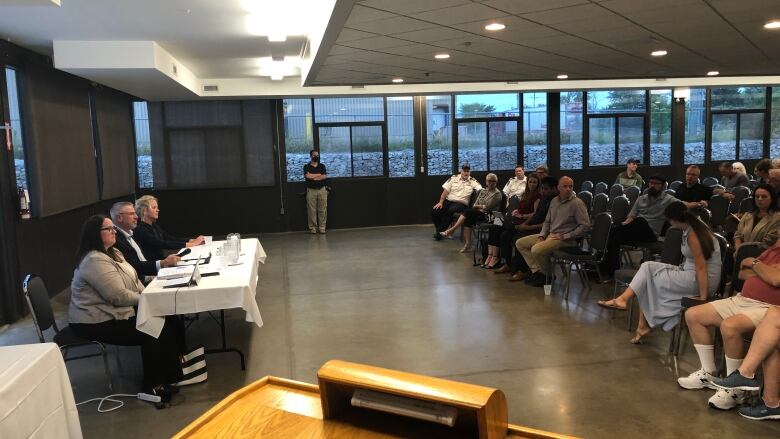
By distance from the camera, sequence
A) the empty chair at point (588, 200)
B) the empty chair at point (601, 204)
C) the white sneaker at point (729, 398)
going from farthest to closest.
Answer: the empty chair at point (588, 200) → the empty chair at point (601, 204) → the white sneaker at point (729, 398)

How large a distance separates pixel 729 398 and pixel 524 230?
13.3 feet

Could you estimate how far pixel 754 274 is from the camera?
13.0 ft

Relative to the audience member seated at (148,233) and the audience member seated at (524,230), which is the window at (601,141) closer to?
the audience member seated at (524,230)

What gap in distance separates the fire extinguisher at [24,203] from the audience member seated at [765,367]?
657 cm

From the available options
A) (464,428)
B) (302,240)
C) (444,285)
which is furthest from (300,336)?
(302,240)

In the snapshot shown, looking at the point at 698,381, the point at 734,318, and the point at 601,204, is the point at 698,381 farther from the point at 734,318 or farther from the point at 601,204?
the point at 601,204

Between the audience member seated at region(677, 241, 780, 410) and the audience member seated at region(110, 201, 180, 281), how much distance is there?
12.7 ft

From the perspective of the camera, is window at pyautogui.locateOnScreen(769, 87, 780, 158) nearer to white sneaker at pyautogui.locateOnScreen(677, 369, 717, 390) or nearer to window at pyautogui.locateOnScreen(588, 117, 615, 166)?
window at pyautogui.locateOnScreen(588, 117, 615, 166)

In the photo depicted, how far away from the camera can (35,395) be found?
2656 mm

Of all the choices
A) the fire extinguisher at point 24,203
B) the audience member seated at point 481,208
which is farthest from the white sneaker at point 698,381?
the fire extinguisher at point 24,203

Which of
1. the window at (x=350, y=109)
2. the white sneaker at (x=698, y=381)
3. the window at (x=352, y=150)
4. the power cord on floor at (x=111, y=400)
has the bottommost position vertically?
the power cord on floor at (x=111, y=400)

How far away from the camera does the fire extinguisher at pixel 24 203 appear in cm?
→ 639

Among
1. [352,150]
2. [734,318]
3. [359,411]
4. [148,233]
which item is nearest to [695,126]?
[352,150]

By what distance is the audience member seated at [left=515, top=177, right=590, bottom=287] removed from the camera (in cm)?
663
